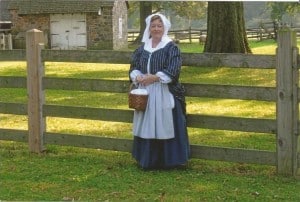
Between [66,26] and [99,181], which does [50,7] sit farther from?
[99,181]

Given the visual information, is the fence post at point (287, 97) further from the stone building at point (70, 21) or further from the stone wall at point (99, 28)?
the stone wall at point (99, 28)

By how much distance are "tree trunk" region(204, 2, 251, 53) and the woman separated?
9790 mm

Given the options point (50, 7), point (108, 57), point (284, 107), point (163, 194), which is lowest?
point (163, 194)

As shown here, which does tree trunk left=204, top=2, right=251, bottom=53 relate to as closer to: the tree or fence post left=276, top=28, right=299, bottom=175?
fence post left=276, top=28, right=299, bottom=175

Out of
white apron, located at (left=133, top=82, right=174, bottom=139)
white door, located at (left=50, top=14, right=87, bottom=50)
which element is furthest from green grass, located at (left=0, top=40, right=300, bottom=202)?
white door, located at (left=50, top=14, right=87, bottom=50)

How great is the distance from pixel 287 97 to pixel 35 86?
3.05 metres

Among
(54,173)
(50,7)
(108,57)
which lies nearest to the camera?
(54,173)

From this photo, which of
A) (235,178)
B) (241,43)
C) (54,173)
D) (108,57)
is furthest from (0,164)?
(241,43)

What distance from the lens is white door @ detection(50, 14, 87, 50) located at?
32719mm

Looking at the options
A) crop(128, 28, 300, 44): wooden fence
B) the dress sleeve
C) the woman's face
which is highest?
crop(128, 28, 300, 44): wooden fence

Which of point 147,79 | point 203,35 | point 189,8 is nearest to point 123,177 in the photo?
point 147,79

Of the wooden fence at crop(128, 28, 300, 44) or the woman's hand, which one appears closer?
the woman's hand

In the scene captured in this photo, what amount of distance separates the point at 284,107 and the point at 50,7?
28.5 meters

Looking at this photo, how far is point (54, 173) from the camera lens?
244 inches
